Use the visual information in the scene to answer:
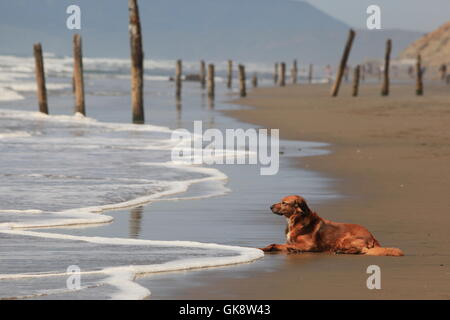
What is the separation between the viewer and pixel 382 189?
48.1ft

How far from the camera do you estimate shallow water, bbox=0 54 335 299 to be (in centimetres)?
882

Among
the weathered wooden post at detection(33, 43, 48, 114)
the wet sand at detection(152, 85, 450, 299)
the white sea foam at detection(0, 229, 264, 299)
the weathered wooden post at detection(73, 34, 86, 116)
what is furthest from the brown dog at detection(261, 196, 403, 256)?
the weathered wooden post at detection(33, 43, 48, 114)

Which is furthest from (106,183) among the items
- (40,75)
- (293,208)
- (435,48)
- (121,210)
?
(435,48)

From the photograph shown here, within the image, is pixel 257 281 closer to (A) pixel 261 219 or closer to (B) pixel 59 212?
(A) pixel 261 219

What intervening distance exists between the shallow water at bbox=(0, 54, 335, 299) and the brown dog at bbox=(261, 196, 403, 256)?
0.39 m

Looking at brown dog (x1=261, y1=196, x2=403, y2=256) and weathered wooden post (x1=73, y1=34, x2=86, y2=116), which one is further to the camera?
weathered wooden post (x1=73, y1=34, x2=86, y2=116)

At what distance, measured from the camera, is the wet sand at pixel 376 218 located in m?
8.03

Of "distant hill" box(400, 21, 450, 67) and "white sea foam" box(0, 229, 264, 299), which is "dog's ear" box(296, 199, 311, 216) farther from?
"distant hill" box(400, 21, 450, 67)

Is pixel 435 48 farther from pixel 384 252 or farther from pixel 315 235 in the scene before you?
pixel 384 252

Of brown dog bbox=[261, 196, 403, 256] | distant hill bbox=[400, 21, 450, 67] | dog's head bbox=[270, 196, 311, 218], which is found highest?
distant hill bbox=[400, 21, 450, 67]

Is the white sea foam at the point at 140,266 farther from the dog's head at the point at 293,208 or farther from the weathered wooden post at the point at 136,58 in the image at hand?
the weathered wooden post at the point at 136,58

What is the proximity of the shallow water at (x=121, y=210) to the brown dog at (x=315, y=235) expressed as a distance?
387mm

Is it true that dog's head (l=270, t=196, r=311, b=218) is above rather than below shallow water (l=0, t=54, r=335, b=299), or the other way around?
above

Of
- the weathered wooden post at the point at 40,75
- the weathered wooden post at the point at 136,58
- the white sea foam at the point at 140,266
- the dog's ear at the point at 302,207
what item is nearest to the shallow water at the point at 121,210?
the white sea foam at the point at 140,266
